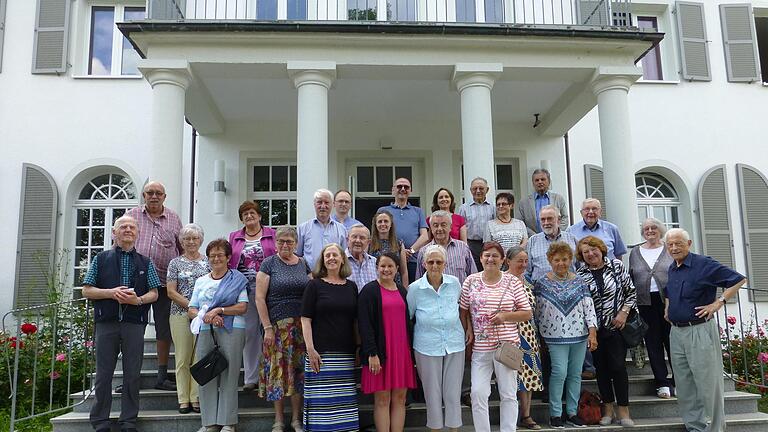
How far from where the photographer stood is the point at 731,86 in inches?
379

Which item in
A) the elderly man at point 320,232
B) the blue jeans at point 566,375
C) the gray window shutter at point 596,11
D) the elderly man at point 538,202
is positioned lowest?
the blue jeans at point 566,375

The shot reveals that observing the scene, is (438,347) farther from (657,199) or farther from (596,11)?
(657,199)

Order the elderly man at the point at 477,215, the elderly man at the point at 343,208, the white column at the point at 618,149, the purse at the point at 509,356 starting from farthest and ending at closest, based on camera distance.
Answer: the white column at the point at 618,149 → the elderly man at the point at 477,215 → the elderly man at the point at 343,208 → the purse at the point at 509,356

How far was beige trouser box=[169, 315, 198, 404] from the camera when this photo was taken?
4461mm

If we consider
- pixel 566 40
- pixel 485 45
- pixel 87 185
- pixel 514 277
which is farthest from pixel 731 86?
pixel 87 185

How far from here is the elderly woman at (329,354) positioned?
394 cm

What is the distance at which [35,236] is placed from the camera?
8523 mm

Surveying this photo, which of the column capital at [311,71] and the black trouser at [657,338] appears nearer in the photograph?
the black trouser at [657,338]

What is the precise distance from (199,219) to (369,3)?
3.81 m

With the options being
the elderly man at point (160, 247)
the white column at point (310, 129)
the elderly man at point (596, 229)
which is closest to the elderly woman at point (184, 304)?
the elderly man at point (160, 247)

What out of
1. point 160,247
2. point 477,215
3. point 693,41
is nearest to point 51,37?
point 160,247

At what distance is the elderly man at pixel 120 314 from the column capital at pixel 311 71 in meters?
2.63

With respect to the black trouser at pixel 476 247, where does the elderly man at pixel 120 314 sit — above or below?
below

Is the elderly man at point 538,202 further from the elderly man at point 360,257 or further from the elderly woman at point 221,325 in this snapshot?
the elderly woman at point 221,325
